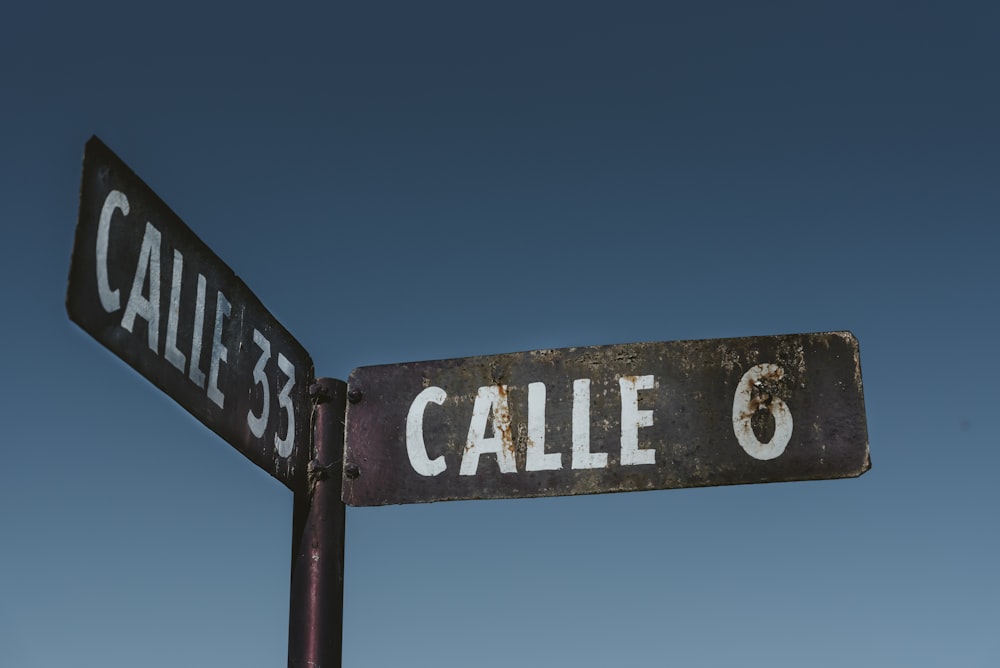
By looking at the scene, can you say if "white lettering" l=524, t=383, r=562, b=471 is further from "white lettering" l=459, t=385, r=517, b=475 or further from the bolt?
the bolt

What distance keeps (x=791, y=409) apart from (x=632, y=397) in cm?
46

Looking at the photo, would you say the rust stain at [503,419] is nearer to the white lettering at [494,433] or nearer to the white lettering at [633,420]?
the white lettering at [494,433]

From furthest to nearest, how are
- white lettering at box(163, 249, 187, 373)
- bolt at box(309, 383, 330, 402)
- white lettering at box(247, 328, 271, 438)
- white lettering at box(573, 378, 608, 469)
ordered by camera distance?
bolt at box(309, 383, 330, 402) → white lettering at box(573, 378, 608, 469) → white lettering at box(247, 328, 271, 438) → white lettering at box(163, 249, 187, 373)

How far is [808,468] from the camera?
3.17 m

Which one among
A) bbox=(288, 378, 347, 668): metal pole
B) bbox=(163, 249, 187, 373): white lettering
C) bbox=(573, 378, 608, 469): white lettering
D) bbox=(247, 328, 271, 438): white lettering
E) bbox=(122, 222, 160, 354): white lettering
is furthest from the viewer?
bbox=(573, 378, 608, 469): white lettering

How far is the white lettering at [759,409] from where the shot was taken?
10.5ft

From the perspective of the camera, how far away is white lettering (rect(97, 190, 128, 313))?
2.33 meters

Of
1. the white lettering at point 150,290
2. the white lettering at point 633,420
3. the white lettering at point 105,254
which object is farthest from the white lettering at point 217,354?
the white lettering at point 633,420

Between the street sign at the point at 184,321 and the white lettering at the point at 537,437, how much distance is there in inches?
26.6

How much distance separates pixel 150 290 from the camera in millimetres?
2553

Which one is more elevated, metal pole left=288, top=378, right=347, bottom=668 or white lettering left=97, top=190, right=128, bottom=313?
white lettering left=97, top=190, right=128, bottom=313

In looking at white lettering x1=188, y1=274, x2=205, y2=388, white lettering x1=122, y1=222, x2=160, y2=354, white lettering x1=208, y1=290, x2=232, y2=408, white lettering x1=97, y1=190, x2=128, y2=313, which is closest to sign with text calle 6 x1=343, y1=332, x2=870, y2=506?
white lettering x1=208, y1=290, x2=232, y2=408

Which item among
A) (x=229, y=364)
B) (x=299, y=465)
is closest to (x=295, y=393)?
(x=299, y=465)

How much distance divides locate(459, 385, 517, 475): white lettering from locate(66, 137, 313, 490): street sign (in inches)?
19.6
